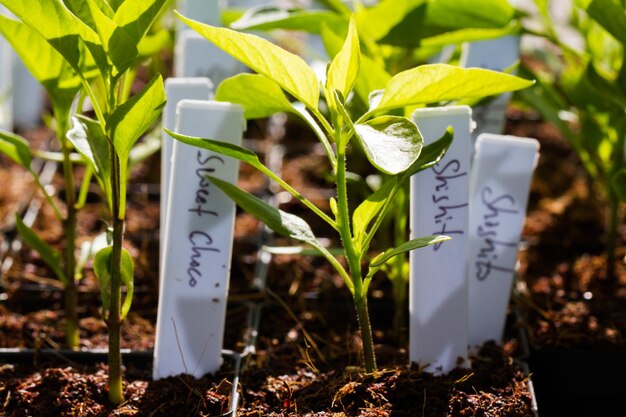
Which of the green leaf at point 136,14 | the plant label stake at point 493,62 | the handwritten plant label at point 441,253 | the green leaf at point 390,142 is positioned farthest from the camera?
the plant label stake at point 493,62

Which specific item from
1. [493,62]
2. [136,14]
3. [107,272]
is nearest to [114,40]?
[136,14]

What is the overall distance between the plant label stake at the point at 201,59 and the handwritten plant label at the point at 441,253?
1.54 feet

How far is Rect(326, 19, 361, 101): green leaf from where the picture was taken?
78 centimetres

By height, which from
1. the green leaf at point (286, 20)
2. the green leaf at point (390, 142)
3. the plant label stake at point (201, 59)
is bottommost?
the green leaf at point (390, 142)

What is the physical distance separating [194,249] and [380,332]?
32cm

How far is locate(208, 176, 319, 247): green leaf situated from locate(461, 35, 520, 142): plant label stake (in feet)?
1.56

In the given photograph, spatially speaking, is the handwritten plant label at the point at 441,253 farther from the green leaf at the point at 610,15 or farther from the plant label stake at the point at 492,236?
the green leaf at the point at 610,15

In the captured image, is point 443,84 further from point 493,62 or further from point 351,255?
point 493,62

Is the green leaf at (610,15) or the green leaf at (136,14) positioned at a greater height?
the green leaf at (610,15)

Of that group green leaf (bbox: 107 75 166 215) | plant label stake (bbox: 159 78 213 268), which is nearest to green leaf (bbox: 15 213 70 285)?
plant label stake (bbox: 159 78 213 268)

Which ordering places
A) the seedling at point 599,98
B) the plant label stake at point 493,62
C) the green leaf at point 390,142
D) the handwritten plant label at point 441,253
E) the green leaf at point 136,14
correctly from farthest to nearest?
the plant label stake at point 493,62 → the seedling at point 599,98 → the handwritten plant label at point 441,253 → the green leaf at point 136,14 → the green leaf at point 390,142

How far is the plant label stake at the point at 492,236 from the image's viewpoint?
1.04 meters

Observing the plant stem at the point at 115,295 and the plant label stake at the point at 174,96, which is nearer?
the plant stem at the point at 115,295

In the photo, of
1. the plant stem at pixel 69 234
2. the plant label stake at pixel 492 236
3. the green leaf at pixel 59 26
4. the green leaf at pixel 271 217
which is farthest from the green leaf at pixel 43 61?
the plant label stake at pixel 492 236
